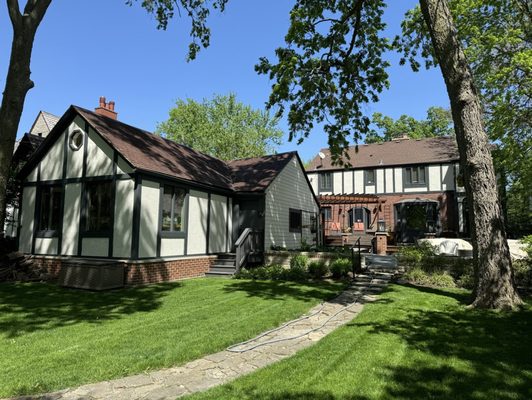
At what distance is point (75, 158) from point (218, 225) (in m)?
6.22

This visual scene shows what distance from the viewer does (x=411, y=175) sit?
28.1 metres

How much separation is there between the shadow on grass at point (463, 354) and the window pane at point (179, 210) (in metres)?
8.34

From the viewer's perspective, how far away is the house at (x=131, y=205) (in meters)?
12.2

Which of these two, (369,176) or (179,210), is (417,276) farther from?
(369,176)

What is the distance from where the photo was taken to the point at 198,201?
48.6 feet

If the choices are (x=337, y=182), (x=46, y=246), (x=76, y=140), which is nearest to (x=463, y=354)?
(x=76, y=140)

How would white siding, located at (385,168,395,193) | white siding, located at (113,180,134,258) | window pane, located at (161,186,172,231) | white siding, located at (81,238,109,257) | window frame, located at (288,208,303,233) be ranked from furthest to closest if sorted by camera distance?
white siding, located at (385,168,395,193) → window frame, located at (288,208,303,233) → window pane, located at (161,186,172,231) → white siding, located at (81,238,109,257) → white siding, located at (113,180,134,258)

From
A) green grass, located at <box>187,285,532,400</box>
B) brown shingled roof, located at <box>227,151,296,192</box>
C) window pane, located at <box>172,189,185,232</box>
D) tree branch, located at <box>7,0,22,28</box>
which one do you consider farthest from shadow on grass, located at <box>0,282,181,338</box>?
brown shingled roof, located at <box>227,151,296,192</box>

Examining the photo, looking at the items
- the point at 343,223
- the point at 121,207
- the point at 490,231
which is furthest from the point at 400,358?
the point at 343,223

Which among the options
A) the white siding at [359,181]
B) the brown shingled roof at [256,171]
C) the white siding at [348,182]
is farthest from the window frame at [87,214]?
the white siding at [359,181]

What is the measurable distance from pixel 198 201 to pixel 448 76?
9859 mm

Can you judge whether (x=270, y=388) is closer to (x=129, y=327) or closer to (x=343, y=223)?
(x=129, y=327)

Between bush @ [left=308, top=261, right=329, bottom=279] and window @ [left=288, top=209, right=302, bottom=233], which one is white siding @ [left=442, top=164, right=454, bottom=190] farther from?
bush @ [left=308, top=261, right=329, bottom=279]

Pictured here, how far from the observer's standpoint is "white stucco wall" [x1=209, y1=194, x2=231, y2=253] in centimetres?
1562
